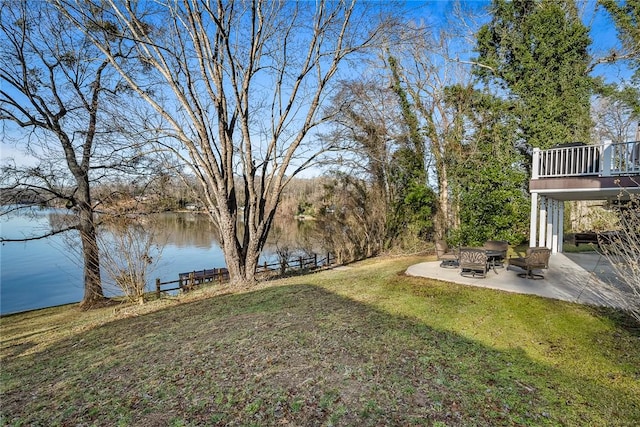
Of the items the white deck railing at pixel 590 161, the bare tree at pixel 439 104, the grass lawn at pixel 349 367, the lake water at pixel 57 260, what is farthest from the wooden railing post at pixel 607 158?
the lake water at pixel 57 260

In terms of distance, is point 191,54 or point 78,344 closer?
point 78,344

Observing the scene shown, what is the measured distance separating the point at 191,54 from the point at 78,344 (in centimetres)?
807

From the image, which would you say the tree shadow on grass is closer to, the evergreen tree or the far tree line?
the far tree line

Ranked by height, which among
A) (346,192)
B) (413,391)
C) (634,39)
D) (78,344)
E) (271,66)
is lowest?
(78,344)

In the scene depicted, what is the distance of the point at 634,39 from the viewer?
1535cm

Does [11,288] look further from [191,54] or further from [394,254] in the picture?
[394,254]

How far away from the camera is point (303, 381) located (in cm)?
378

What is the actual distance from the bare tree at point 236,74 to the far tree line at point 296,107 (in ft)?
0.18

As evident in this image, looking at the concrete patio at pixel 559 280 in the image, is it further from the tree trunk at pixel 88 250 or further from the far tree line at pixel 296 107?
the tree trunk at pixel 88 250

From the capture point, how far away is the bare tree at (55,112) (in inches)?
428

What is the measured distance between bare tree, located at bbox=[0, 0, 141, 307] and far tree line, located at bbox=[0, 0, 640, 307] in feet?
0.19

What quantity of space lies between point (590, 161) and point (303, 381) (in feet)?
31.2

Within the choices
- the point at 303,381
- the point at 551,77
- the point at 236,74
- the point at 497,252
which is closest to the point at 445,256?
the point at 497,252

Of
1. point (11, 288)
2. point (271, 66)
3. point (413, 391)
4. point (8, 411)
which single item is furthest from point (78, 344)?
point (11, 288)
